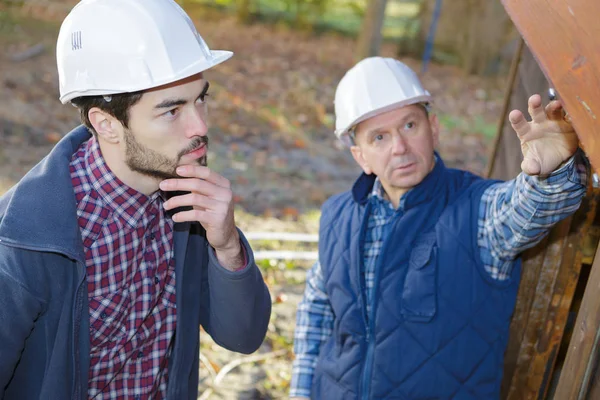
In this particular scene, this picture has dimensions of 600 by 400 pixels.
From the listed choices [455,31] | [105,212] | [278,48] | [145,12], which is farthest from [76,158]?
[455,31]

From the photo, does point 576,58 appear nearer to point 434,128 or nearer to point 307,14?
point 434,128

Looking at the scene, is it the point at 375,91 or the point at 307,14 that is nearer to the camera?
the point at 375,91

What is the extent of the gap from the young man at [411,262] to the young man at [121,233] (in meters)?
0.45

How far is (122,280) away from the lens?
8.00ft

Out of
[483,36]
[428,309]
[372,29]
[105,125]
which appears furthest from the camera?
[483,36]

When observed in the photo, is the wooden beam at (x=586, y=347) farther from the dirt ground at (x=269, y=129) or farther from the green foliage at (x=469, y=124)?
the green foliage at (x=469, y=124)

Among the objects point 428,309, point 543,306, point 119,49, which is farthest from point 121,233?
point 543,306

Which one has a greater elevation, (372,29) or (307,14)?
(307,14)

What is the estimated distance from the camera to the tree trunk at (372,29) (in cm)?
1202

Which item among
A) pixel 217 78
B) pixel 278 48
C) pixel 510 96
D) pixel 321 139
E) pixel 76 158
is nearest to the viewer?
pixel 76 158

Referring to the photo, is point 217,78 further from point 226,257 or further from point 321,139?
point 226,257

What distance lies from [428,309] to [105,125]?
1.36 metres

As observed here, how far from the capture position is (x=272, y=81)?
38.5 ft

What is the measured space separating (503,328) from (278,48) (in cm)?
1178
